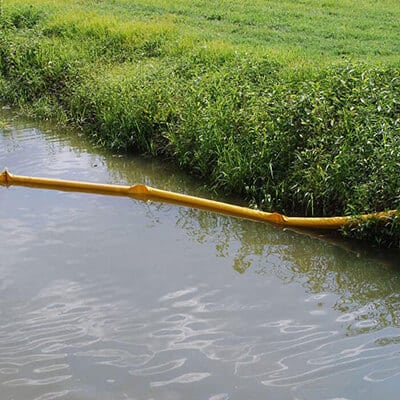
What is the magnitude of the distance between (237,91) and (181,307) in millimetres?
3692

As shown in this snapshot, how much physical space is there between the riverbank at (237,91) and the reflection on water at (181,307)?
0.64 m

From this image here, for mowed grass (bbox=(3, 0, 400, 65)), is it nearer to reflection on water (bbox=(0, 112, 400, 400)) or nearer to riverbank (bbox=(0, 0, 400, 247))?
riverbank (bbox=(0, 0, 400, 247))

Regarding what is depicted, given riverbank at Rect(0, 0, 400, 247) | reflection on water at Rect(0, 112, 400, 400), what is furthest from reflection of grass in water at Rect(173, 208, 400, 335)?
riverbank at Rect(0, 0, 400, 247)

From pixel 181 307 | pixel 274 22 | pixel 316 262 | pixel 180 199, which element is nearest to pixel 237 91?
pixel 180 199

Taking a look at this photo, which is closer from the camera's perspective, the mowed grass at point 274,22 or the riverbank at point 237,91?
the riverbank at point 237,91

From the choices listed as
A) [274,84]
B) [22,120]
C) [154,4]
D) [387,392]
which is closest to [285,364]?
[387,392]

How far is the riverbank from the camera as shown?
6.47 m

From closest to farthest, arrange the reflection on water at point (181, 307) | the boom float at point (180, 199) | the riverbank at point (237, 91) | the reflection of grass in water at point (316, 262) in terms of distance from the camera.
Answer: the reflection on water at point (181, 307), the reflection of grass in water at point (316, 262), the boom float at point (180, 199), the riverbank at point (237, 91)

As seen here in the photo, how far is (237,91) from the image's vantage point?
8.06 m

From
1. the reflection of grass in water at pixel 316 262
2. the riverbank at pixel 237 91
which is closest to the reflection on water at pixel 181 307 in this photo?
the reflection of grass in water at pixel 316 262

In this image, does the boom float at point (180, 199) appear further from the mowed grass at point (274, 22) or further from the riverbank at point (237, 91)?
the mowed grass at point (274, 22)

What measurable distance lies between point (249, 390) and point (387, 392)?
31.9 inches

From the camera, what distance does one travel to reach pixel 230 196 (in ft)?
23.5

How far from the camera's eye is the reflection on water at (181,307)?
4.25m
